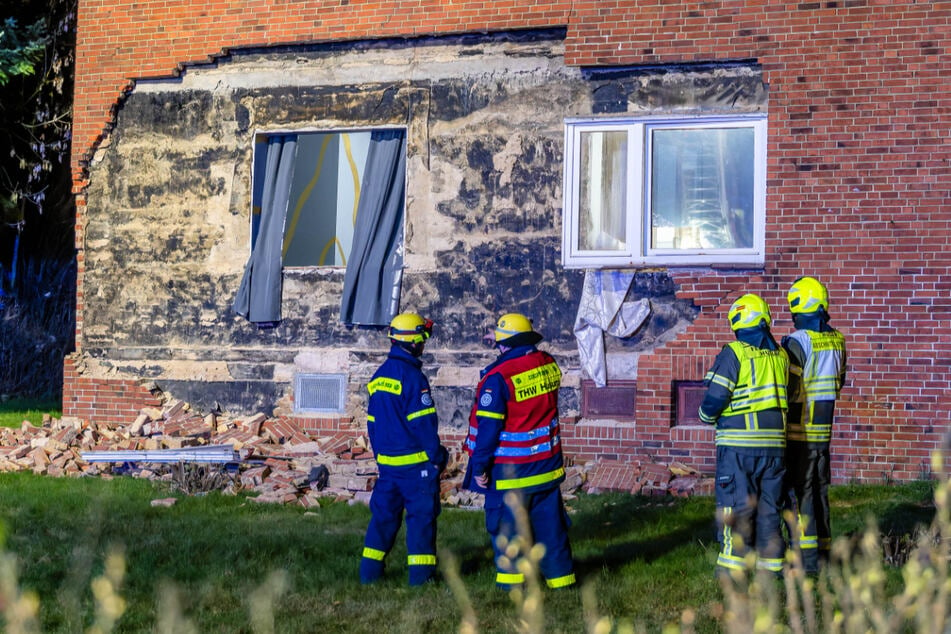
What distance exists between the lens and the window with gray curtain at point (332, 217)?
491 inches

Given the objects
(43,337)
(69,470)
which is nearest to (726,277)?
(69,470)

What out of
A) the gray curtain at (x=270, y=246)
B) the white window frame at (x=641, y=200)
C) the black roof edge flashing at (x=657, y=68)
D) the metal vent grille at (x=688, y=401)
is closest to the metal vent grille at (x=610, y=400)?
the metal vent grille at (x=688, y=401)

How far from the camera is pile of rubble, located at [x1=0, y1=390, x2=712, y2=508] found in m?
10.5

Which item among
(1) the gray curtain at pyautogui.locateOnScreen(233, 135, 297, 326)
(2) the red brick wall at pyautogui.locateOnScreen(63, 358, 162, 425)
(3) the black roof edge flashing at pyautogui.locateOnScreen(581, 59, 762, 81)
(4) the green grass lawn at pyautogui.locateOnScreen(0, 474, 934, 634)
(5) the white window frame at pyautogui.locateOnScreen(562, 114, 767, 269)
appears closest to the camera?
(4) the green grass lawn at pyautogui.locateOnScreen(0, 474, 934, 634)

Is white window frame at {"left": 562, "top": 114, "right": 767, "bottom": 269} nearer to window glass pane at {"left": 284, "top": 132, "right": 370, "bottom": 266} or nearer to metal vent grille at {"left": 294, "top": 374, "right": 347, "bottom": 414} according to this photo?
window glass pane at {"left": 284, "top": 132, "right": 370, "bottom": 266}

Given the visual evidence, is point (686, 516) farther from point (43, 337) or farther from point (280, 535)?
point (43, 337)

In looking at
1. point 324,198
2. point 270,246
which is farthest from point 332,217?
point 270,246

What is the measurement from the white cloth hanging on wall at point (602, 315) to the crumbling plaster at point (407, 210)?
0.13 meters

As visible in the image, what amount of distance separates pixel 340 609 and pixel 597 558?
210 centimetres

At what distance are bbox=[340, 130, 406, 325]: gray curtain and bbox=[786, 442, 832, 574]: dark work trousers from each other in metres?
5.80

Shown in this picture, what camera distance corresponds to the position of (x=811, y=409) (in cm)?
743

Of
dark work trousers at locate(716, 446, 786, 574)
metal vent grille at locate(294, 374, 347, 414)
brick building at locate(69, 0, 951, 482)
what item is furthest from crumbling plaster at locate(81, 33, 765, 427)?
dark work trousers at locate(716, 446, 786, 574)

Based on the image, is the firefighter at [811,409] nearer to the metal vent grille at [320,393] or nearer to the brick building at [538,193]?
the brick building at [538,193]

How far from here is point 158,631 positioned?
5.81 m
